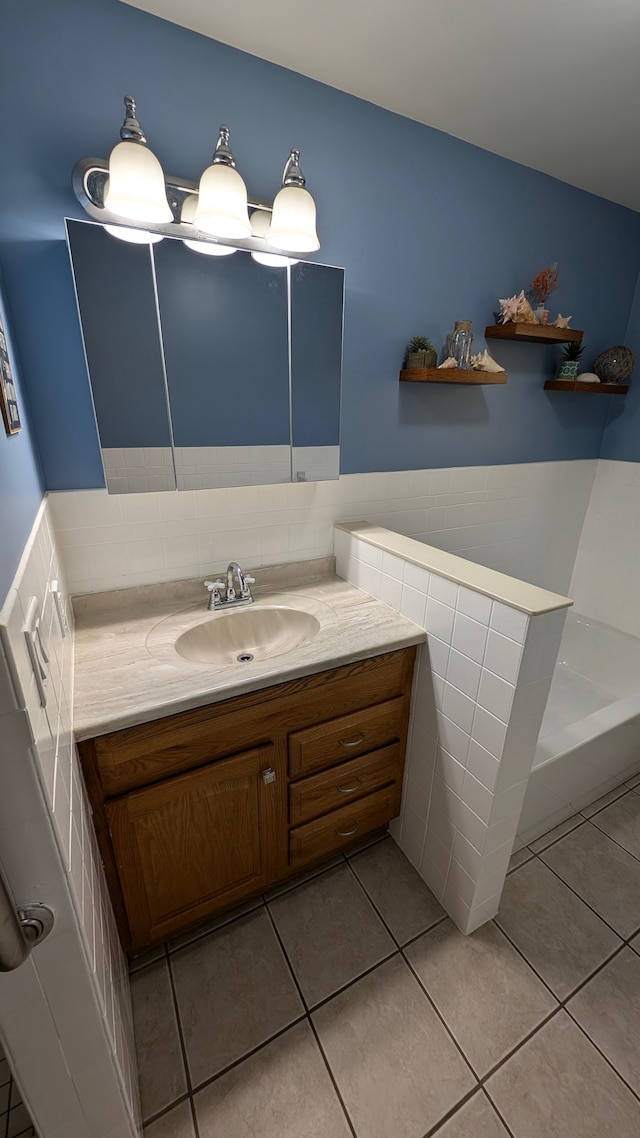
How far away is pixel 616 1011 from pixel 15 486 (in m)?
1.84

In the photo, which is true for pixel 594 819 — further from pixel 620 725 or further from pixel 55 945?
pixel 55 945

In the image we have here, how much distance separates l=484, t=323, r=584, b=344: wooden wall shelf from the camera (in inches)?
63.2

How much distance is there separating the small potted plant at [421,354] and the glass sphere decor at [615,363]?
102cm

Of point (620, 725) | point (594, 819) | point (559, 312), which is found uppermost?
point (559, 312)

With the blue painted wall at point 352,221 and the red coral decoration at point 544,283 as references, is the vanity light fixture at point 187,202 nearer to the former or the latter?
the blue painted wall at point 352,221

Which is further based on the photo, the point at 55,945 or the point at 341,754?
the point at 341,754

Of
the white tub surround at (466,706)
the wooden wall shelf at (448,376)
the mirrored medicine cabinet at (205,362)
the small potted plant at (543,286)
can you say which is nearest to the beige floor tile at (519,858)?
the white tub surround at (466,706)

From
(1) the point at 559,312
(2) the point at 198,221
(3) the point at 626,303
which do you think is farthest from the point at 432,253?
(3) the point at 626,303

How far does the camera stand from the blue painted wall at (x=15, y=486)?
24.4 inches

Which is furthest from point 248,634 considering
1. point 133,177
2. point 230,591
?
point 133,177

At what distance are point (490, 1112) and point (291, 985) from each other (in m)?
0.50

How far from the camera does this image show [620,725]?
5.20ft

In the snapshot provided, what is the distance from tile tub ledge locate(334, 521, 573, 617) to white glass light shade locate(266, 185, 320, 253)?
2.72 feet

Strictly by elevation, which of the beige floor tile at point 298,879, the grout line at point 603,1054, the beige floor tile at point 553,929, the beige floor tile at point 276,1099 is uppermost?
the beige floor tile at point 276,1099
